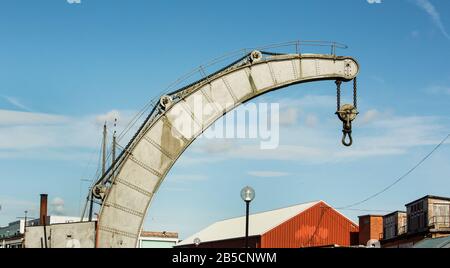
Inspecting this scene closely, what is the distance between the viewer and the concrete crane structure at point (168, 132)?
22.5 meters

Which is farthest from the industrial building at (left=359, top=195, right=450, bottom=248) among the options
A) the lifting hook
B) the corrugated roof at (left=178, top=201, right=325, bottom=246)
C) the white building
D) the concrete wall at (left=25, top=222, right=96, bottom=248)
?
the white building

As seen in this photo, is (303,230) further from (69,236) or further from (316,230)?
(69,236)

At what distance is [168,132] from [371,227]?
131ft

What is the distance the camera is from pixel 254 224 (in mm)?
66062

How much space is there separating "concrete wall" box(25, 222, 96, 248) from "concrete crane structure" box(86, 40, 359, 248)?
34cm

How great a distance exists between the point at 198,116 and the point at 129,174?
10.9 ft

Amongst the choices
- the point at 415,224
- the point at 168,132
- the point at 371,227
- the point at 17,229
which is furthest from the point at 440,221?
the point at 17,229

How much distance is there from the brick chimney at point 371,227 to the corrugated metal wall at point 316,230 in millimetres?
2894

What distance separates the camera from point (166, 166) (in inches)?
906

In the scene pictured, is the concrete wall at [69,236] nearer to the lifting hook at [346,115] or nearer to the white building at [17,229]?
the lifting hook at [346,115]

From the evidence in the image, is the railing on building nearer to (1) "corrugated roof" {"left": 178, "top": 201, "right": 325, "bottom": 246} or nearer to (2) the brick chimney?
(2) the brick chimney
